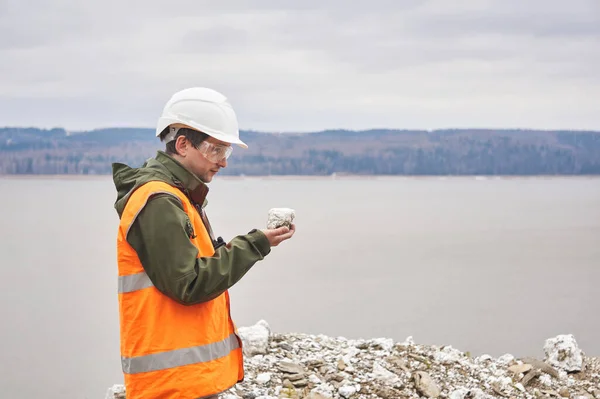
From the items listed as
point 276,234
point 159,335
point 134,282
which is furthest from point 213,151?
point 159,335

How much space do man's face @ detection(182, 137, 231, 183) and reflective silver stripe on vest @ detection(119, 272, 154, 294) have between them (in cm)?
58

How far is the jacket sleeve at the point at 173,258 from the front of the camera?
10.8 feet

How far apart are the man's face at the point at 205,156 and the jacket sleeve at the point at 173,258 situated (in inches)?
12.2

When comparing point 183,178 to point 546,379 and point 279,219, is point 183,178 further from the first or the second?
point 546,379

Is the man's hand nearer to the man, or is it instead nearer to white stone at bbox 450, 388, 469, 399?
the man

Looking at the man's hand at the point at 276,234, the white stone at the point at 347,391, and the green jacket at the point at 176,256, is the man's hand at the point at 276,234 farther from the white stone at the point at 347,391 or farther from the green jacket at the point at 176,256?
the white stone at the point at 347,391

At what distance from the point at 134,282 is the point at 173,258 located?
0.88 ft

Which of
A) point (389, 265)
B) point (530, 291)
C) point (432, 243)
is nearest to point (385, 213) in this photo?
point (432, 243)

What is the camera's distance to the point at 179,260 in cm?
329

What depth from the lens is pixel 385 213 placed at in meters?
60.0

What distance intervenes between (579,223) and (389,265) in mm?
26933

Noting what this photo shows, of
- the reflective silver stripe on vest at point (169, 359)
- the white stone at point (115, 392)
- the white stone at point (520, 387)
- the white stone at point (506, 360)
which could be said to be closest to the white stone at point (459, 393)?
the white stone at point (520, 387)

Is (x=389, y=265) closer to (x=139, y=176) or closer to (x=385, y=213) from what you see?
(x=139, y=176)

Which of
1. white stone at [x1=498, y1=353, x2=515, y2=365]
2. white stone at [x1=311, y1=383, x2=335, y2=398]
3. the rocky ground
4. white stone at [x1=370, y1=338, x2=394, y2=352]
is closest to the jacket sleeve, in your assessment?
the rocky ground
